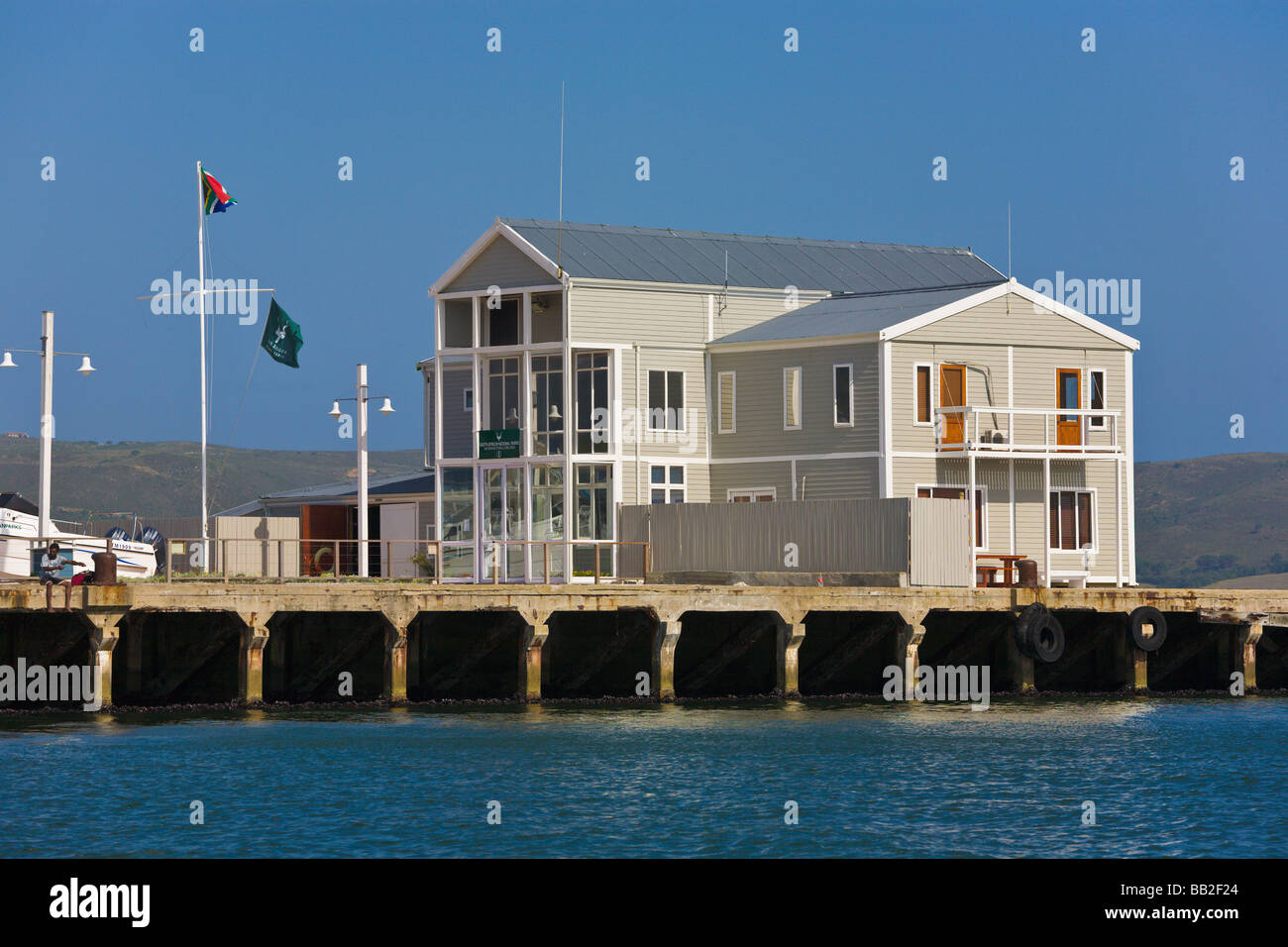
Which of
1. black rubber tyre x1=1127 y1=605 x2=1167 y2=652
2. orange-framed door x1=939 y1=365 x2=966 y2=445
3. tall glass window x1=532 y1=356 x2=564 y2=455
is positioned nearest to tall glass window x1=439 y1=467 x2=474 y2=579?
tall glass window x1=532 y1=356 x2=564 y2=455

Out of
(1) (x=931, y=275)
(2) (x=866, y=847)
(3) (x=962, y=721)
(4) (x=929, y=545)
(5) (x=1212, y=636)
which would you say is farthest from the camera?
(1) (x=931, y=275)

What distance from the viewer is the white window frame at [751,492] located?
163 ft

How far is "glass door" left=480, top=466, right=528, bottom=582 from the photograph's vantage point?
50.5m

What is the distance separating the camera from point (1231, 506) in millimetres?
195875

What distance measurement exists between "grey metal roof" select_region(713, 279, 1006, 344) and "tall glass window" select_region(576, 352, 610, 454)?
3.75 meters

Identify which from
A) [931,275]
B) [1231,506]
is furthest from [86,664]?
[1231,506]

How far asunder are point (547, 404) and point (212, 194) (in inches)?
446

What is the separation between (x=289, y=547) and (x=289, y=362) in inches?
381

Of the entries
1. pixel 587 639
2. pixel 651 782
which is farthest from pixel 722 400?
pixel 651 782

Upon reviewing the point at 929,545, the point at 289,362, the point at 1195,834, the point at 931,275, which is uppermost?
the point at 931,275

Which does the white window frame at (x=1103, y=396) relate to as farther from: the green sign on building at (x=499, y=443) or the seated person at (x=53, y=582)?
the seated person at (x=53, y=582)

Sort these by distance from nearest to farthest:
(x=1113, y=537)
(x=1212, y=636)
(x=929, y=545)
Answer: (x=929, y=545), (x=1212, y=636), (x=1113, y=537)

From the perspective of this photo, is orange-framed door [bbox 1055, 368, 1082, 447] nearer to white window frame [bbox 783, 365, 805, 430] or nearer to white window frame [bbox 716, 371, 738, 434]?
white window frame [bbox 783, 365, 805, 430]

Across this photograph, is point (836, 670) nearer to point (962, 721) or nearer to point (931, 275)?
point (962, 721)
